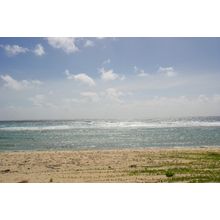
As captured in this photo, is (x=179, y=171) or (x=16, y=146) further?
(x=16, y=146)

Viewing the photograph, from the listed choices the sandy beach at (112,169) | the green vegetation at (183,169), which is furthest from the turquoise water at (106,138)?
the green vegetation at (183,169)

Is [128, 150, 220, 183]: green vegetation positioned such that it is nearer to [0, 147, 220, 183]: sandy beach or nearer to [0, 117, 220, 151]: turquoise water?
[0, 147, 220, 183]: sandy beach

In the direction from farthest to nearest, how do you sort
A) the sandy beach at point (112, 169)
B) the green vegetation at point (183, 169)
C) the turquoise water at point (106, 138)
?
1. the turquoise water at point (106, 138)
2. the sandy beach at point (112, 169)
3. the green vegetation at point (183, 169)

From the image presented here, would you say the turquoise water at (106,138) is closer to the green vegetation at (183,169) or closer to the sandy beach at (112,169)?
the sandy beach at (112,169)

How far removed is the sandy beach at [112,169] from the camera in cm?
930

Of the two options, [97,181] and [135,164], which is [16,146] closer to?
[135,164]

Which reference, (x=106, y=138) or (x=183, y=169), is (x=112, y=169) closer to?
(x=183, y=169)

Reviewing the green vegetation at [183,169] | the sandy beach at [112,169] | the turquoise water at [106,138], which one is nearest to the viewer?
the green vegetation at [183,169]

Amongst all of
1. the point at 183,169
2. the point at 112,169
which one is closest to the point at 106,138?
the point at 112,169
